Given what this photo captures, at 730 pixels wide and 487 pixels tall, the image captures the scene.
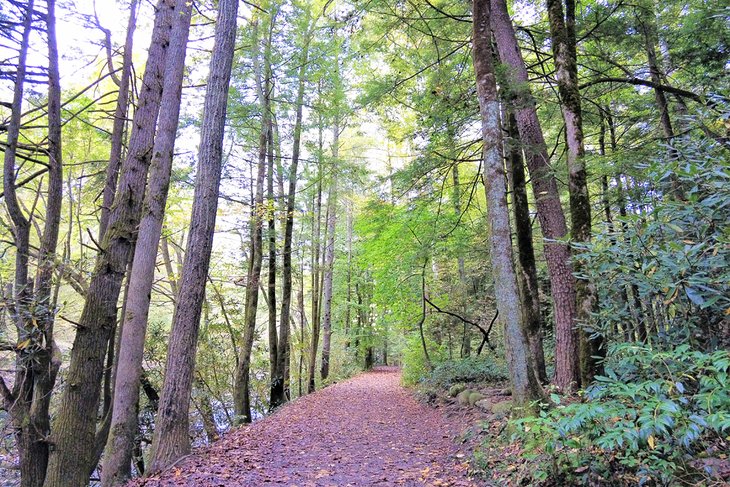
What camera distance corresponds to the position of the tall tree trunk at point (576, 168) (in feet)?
15.4

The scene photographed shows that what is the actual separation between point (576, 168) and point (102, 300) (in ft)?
23.3

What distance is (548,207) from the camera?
21.2 ft

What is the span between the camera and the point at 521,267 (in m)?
7.25

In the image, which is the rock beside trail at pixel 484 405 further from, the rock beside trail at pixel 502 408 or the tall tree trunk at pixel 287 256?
the tall tree trunk at pixel 287 256

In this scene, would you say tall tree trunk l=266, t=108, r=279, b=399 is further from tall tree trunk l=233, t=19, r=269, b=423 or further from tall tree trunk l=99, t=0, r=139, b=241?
tall tree trunk l=99, t=0, r=139, b=241

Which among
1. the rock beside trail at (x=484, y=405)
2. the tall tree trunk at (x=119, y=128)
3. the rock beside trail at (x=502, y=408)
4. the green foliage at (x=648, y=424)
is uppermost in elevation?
the tall tree trunk at (x=119, y=128)

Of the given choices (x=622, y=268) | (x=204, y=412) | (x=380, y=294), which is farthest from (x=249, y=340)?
(x=622, y=268)

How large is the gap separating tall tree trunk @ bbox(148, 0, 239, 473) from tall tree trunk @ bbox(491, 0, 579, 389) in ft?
14.8

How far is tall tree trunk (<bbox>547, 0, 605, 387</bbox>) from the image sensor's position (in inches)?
185

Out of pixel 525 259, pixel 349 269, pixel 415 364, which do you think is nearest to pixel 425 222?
pixel 525 259

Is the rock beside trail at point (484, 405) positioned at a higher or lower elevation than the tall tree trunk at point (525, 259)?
lower

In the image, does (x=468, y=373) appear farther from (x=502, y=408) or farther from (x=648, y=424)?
(x=648, y=424)

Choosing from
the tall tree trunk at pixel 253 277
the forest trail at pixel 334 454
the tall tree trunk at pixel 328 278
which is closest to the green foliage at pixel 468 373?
the forest trail at pixel 334 454

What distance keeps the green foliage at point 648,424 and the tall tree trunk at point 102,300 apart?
242 inches
